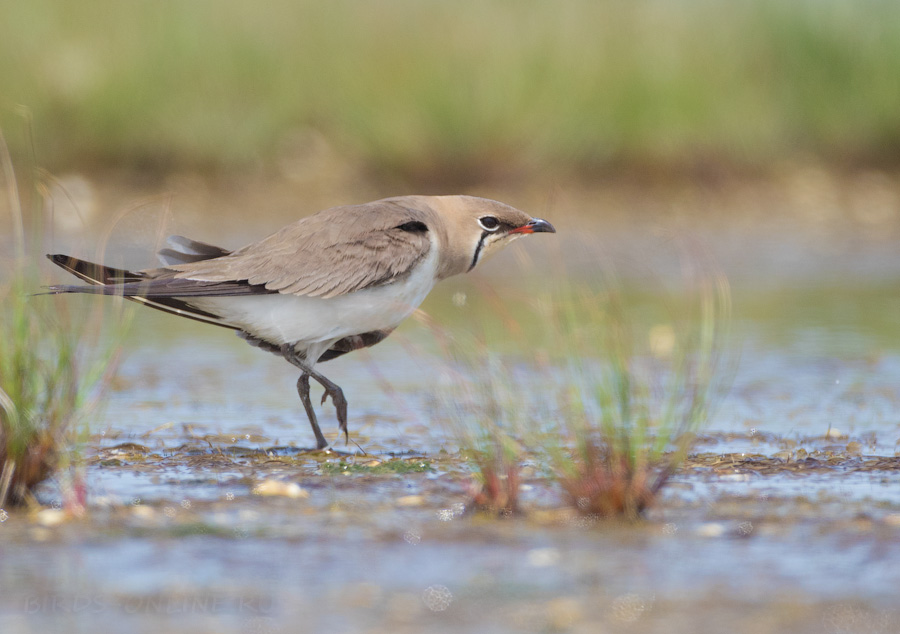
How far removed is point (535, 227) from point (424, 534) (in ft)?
7.84

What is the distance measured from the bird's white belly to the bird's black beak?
610mm

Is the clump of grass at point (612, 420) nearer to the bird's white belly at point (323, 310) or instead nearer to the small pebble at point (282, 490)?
the small pebble at point (282, 490)

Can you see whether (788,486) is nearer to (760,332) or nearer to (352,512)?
(352,512)

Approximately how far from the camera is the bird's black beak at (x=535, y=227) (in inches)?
230

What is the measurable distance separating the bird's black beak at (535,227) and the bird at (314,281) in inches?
16.2

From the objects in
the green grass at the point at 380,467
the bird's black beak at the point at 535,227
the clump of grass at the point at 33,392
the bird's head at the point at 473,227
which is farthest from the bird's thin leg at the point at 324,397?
the clump of grass at the point at 33,392

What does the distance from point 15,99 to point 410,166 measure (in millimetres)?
3545

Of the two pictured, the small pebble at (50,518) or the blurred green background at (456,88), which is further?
the blurred green background at (456,88)

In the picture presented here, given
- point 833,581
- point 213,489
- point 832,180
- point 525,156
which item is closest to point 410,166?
point 525,156

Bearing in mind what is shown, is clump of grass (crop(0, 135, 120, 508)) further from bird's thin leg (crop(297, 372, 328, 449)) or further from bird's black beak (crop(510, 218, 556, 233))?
bird's black beak (crop(510, 218, 556, 233))

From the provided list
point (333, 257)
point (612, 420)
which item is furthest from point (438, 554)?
point (333, 257)

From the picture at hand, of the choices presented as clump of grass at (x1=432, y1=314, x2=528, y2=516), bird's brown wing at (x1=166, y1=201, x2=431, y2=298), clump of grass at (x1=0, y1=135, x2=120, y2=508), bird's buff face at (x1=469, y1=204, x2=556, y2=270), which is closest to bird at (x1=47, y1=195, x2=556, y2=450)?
bird's brown wing at (x1=166, y1=201, x2=431, y2=298)

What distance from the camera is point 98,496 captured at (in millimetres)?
4184

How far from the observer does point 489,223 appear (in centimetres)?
591
